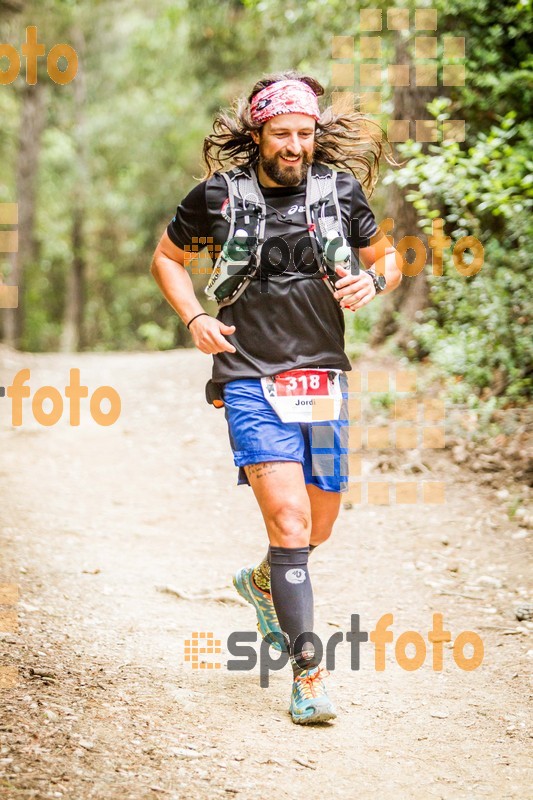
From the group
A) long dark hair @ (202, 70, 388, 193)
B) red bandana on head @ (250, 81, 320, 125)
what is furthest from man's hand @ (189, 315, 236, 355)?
red bandana on head @ (250, 81, 320, 125)

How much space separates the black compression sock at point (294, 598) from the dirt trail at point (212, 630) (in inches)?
10.8

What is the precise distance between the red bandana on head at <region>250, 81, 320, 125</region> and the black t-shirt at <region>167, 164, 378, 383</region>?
0.97ft

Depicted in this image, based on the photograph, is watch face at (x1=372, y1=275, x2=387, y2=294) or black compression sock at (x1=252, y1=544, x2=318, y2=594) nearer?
watch face at (x1=372, y1=275, x2=387, y2=294)

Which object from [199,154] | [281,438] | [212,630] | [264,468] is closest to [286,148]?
[281,438]

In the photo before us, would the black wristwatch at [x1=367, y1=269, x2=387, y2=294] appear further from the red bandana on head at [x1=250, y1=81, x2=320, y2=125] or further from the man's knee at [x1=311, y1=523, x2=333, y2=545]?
the man's knee at [x1=311, y1=523, x2=333, y2=545]

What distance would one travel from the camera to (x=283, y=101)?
3.43 m

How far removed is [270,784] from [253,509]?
3.93m

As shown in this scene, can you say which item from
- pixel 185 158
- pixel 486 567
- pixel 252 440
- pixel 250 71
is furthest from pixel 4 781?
pixel 185 158

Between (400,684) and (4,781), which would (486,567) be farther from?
(4,781)

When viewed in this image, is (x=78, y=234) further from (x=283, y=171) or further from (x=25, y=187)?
(x=283, y=171)

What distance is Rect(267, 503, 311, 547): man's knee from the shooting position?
326 cm

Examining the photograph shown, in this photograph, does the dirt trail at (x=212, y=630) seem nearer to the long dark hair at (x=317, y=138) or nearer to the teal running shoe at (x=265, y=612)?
the teal running shoe at (x=265, y=612)

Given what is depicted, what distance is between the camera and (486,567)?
536 centimetres

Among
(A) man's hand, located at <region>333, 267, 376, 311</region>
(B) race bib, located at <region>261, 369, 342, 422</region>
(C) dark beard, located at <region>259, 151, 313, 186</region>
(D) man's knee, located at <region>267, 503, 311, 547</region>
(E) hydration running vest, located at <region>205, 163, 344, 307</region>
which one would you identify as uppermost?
(C) dark beard, located at <region>259, 151, 313, 186</region>
